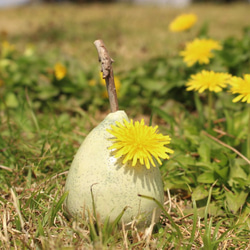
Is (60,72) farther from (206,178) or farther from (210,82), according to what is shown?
(206,178)

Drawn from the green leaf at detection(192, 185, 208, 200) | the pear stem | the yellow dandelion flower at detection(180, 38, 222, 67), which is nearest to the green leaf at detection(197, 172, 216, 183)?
the green leaf at detection(192, 185, 208, 200)

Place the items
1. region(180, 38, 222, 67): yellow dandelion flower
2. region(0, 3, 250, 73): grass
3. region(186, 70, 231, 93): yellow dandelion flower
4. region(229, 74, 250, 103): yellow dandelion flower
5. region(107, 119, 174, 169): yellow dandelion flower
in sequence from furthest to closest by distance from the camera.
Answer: region(0, 3, 250, 73): grass
region(180, 38, 222, 67): yellow dandelion flower
region(186, 70, 231, 93): yellow dandelion flower
region(229, 74, 250, 103): yellow dandelion flower
region(107, 119, 174, 169): yellow dandelion flower

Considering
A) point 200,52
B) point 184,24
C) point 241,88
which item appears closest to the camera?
point 241,88

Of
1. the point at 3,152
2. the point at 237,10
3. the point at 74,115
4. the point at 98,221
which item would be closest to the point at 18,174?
the point at 3,152

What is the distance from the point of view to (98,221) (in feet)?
4.80

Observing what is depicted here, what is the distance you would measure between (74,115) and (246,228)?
83.0 inches

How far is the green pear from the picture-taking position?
1.51 m

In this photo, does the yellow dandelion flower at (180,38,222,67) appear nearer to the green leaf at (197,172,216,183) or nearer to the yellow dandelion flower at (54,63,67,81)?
the green leaf at (197,172,216,183)

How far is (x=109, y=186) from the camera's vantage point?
1513 millimetres

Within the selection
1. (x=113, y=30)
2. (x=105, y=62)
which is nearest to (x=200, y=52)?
(x=105, y=62)

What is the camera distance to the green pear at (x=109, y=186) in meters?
1.51

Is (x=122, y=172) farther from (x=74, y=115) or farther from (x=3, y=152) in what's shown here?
(x=74, y=115)

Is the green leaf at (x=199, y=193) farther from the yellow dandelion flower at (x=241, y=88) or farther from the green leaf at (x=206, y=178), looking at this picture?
the yellow dandelion flower at (x=241, y=88)

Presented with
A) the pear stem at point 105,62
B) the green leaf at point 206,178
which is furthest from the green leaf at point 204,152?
the pear stem at point 105,62
